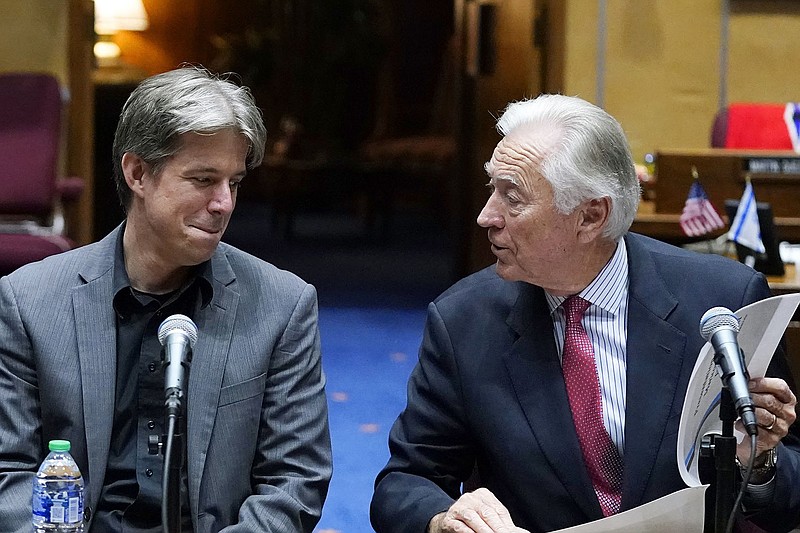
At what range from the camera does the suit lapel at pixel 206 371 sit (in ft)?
6.57

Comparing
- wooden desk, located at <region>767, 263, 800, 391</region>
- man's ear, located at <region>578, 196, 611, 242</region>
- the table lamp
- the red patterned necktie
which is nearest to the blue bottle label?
the red patterned necktie

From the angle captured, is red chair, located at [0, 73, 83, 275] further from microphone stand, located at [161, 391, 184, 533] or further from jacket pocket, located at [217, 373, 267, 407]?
microphone stand, located at [161, 391, 184, 533]

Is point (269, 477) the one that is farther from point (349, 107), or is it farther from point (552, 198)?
point (349, 107)

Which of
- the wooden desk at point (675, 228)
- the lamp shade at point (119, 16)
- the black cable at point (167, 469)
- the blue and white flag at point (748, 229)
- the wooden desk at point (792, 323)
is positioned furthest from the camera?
the lamp shade at point (119, 16)

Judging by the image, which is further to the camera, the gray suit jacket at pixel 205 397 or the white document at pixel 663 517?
the gray suit jacket at pixel 205 397

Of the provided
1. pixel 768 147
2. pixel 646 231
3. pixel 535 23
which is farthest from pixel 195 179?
pixel 535 23

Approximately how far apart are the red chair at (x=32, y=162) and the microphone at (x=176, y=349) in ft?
14.7

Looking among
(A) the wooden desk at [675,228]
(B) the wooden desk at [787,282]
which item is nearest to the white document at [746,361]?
(B) the wooden desk at [787,282]

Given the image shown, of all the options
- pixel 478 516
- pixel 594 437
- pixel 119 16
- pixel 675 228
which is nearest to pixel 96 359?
pixel 478 516

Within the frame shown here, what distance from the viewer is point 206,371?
2.04m

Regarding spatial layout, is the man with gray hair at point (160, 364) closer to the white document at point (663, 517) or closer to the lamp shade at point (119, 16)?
the white document at point (663, 517)

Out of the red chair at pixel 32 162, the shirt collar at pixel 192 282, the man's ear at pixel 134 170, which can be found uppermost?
the man's ear at pixel 134 170

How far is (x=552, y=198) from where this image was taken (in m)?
2.01

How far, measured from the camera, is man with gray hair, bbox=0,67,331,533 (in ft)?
6.58
